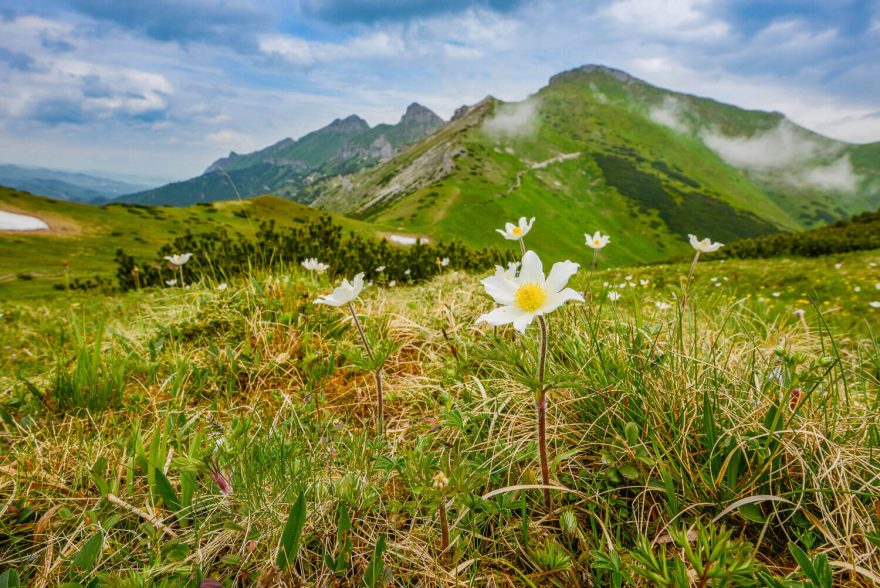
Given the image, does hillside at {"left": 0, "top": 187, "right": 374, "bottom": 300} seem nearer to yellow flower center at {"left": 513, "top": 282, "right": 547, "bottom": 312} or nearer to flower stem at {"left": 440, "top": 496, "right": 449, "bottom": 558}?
yellow flower center at {"left": 513, "top": 282, "right": 547, "bottom": 312}

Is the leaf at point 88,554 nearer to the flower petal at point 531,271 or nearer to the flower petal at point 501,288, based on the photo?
the flower petal at point 501,288

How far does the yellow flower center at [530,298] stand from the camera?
6.10 ft

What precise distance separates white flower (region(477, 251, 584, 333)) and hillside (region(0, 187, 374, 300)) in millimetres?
60201

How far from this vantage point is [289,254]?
725 cm

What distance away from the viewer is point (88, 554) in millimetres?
1686

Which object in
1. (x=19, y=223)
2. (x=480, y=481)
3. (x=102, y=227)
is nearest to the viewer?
(x=480, y=481)

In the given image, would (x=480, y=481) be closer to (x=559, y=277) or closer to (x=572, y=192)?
(x=559, y=277)

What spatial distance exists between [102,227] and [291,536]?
4005 inches

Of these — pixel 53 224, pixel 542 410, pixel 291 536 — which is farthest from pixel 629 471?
pixel 53 224

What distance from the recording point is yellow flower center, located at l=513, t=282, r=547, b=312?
186 centimetres

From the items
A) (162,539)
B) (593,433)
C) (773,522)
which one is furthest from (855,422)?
(162,539)

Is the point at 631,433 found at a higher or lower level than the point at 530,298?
lower

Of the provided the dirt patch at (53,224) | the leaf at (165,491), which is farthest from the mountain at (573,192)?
the leaf at (165,491)

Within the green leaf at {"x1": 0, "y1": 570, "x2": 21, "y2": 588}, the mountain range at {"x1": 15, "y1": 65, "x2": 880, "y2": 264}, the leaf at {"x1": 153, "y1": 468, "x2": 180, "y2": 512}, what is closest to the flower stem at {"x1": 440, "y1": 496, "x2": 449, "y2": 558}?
the leaf at {"x1": 153, "y1": 468, "x2": 180, "y2": 512}
